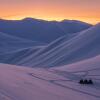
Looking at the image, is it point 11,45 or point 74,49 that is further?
point 11,45

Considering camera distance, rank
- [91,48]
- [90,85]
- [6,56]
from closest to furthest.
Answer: [90,85], [91,48], [6,56]

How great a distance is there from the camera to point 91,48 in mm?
74000

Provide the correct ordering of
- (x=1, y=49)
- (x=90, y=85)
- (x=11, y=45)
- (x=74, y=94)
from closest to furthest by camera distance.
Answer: (x=74, y=94), (x=90, y=85), (x=1, y=49), (x=11, y=45)

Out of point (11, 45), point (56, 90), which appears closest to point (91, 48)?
point (56, 90)

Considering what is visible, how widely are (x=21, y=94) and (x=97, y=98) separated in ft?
8.72

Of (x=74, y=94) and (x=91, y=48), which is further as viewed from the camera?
(x=91, y=48)

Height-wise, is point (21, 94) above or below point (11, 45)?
below

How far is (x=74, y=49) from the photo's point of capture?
77938 millimetres

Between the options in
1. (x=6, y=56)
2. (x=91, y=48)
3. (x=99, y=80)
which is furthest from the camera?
(x=6, y=56)

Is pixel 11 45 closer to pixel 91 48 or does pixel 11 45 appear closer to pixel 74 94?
pixel 91 48

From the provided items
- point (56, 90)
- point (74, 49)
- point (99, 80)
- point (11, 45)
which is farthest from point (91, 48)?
point (11, 45)

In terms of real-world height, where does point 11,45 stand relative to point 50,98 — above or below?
above

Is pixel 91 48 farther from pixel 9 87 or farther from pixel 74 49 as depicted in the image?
pixel 9 87

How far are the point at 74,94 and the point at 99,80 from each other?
5.28 metres
